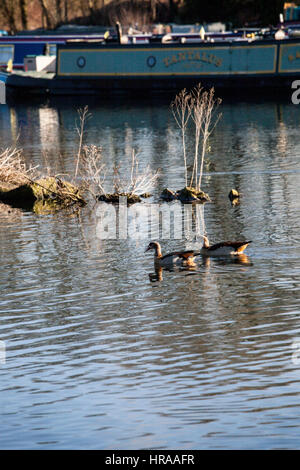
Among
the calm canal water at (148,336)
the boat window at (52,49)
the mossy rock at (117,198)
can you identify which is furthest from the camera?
the boat window at (52,49)

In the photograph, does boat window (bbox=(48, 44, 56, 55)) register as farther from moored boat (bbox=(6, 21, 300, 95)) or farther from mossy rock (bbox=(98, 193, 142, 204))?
mossy rock (bbox=(98, 193, 142, 204))

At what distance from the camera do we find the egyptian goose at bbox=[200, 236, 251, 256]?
20.8 metres

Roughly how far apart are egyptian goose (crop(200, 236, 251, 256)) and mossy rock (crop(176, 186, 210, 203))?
8128mm

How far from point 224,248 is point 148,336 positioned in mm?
5401

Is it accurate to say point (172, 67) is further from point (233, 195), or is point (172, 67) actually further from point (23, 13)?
point (233, 195)

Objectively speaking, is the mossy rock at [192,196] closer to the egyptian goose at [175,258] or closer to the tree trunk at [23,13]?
the egyptian goose at [175,258]

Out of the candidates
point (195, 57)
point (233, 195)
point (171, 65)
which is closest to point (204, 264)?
point (233, 195)

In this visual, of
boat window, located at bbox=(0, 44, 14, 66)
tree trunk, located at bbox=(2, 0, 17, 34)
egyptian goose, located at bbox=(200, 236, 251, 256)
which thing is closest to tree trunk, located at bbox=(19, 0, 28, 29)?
tree trunk, located at bbox=(2, 0, 17, 34)

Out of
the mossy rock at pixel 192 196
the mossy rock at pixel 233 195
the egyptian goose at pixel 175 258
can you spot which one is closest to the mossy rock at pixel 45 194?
the mossy rock at pixel 192 196

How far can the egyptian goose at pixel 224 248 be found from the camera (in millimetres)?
20844

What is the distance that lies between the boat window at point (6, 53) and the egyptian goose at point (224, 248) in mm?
63506

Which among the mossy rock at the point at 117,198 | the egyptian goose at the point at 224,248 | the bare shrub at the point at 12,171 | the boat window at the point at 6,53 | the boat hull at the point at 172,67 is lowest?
the egyptian goose at the point at 224,248

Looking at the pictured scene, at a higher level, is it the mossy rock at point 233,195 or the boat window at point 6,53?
the boat window at point 6,53

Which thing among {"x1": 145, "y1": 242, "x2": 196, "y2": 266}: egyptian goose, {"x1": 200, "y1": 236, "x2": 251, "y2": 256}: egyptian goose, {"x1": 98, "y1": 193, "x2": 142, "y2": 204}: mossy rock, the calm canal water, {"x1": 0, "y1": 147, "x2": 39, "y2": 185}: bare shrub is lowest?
the calm canal water
